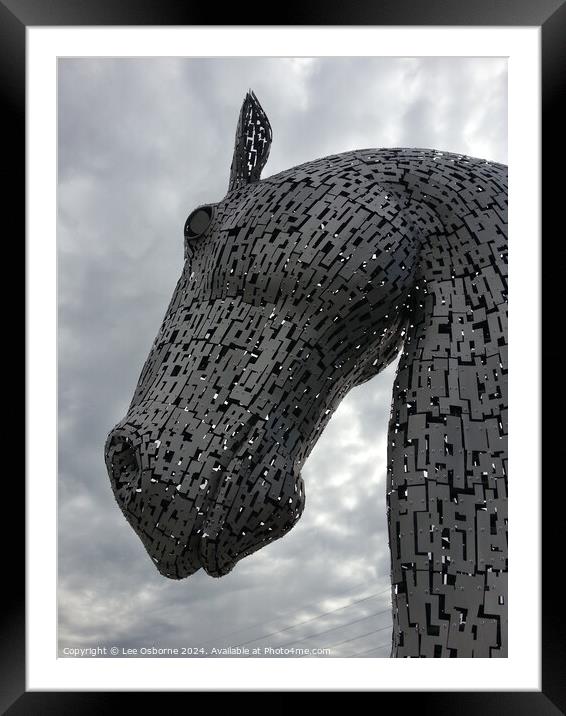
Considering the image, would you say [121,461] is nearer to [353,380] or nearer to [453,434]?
[353,380]

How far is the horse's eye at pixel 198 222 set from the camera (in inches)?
93.0

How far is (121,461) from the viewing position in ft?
6.66

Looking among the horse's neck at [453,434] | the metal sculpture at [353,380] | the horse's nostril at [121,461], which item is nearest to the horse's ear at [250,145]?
the metal sculpture at [353,380]

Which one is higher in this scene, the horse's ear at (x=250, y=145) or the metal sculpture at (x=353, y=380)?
the horse's ear at (x=250, y=145)

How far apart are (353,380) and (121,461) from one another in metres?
0.69

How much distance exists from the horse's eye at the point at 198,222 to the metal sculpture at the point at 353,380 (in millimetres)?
140

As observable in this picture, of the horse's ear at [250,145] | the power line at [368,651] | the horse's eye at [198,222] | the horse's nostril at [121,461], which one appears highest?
the horse's ear at [250,145]

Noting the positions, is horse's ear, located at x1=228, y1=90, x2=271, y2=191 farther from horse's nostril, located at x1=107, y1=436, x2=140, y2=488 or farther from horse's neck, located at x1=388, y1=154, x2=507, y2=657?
horse's nostril, located at x1=107, y1=436, x2=140, y2=488

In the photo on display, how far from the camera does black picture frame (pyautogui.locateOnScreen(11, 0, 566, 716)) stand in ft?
7.42

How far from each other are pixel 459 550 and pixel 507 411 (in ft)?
1.17

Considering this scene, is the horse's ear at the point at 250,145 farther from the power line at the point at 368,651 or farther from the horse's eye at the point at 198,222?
the power line at the point at 368,651
